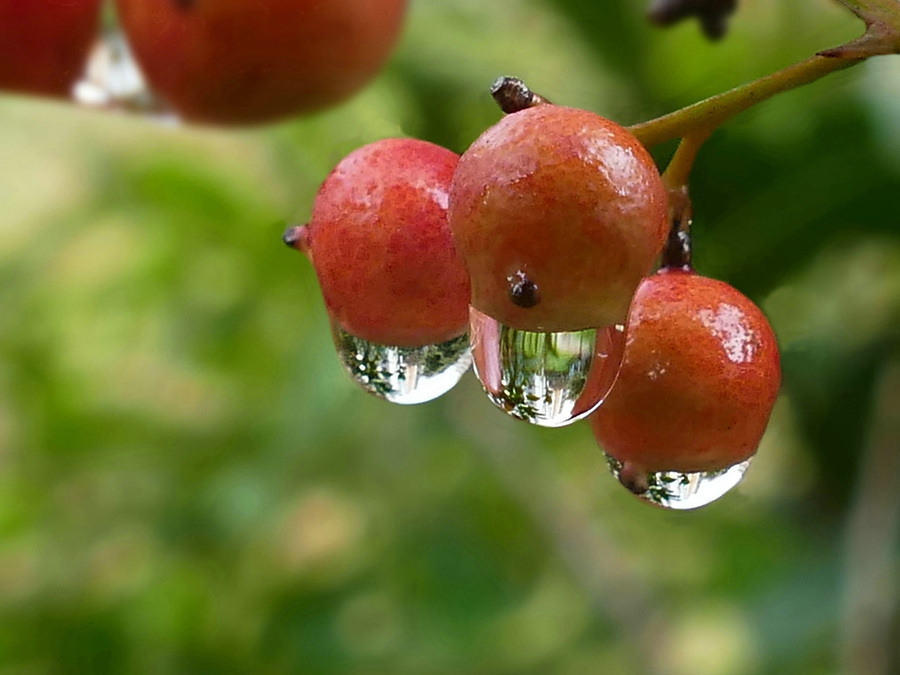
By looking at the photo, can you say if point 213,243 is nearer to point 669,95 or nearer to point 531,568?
point 669,95

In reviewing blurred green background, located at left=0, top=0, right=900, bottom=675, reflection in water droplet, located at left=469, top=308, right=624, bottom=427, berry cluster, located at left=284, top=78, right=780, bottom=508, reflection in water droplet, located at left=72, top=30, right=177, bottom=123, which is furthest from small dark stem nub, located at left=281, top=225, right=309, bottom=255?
blurred green background, located at left=0, top=0, right=900, bottom=675

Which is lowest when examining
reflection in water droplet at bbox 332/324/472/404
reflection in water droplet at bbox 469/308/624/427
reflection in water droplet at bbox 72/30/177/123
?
reflection in water droplet at bbox 72/30/177/123

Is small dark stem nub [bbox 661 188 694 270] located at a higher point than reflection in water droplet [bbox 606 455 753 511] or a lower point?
higher

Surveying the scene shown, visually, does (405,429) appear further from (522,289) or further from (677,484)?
(522,289)

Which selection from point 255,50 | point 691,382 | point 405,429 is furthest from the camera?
point 405,429

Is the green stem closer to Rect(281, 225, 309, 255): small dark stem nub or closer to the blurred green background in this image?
Rect(281, 225, 309, 255): small dark stem nub

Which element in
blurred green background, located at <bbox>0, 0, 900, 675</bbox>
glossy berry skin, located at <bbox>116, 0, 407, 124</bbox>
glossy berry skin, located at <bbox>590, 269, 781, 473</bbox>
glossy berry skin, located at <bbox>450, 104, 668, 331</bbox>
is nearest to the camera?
glossy berry skin, located at <bbox>450, 104, 668, 331</bbox>

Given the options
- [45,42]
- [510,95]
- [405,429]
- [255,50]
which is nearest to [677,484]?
[510,95]

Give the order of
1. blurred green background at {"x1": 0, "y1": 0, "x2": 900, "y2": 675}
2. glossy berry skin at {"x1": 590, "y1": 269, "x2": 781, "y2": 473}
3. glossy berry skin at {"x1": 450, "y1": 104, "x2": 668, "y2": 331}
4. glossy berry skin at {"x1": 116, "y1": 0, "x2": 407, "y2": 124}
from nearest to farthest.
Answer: glossy berry skin at {"x1": 450, "y1": 104, "x2": 668, "y2": 331} < glossy berry skin at {"x1": 590, "y1": 269, "x2": 781, "y2": 473} < glossy berry skin at {"x1": 116, "y1": 0, "x2": 407, "y2": 124} < blurred green background at {"x1": 0, "y1": 0, "x2": 900, "y2": 675}
